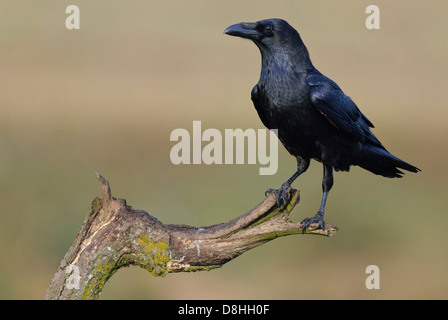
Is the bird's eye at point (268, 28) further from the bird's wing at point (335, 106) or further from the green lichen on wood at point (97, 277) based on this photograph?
the green lichen on wood at point (97, 277)

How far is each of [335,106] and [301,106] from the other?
0.41 m

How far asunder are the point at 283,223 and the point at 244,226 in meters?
0.40

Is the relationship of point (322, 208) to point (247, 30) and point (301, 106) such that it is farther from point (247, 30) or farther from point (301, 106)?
point (247, 30)

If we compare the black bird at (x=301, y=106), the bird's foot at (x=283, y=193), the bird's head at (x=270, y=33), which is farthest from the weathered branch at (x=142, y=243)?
the bird's head at (x=270, y=33)

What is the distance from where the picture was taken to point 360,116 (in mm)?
7777

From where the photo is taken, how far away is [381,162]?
309 inches

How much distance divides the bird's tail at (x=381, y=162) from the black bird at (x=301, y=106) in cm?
1

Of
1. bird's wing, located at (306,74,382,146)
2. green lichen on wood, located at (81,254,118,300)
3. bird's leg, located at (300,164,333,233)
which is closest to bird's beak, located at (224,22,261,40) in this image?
bird's wing, located at (306,74,382,146)

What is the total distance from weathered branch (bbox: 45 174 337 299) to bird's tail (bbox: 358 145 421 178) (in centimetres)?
169

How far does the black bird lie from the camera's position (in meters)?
7.06

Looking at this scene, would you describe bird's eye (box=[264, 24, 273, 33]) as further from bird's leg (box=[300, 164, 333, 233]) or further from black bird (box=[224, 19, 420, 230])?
bird's leg (box=[300, 164, 333, 233])

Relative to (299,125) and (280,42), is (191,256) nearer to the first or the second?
(299,125)

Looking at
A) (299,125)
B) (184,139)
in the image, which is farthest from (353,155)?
(184,139)

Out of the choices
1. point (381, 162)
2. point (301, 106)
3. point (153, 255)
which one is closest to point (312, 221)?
point (301, 106)
